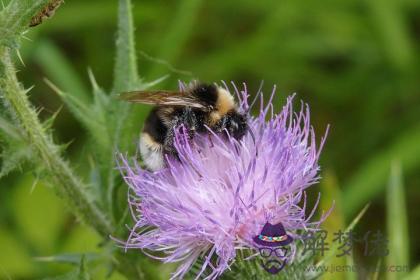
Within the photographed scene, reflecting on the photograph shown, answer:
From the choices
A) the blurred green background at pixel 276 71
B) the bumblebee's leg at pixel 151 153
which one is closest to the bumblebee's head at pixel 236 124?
Answer: the bumblebee's leg at pixel 151 153

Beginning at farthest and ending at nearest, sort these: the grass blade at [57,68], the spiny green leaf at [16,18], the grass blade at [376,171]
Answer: the grass blade at [57,68] → the grass blade at [376,171] → the spiny green leaf at [16,18]

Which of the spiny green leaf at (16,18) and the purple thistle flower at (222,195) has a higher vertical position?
the spiny green leaf at (16,18)

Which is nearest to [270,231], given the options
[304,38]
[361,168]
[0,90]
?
[0,90]

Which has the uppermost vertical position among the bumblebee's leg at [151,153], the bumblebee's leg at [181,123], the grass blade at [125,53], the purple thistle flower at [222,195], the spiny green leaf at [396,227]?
the grass blade at [125,53]

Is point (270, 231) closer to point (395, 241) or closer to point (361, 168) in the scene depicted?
point (395, 241)

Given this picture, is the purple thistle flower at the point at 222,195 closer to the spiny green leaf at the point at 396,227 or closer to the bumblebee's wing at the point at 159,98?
the bumblebee's wing at the point at 159,98

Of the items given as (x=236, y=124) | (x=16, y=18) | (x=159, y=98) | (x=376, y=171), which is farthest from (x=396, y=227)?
(x=16, y=18)
